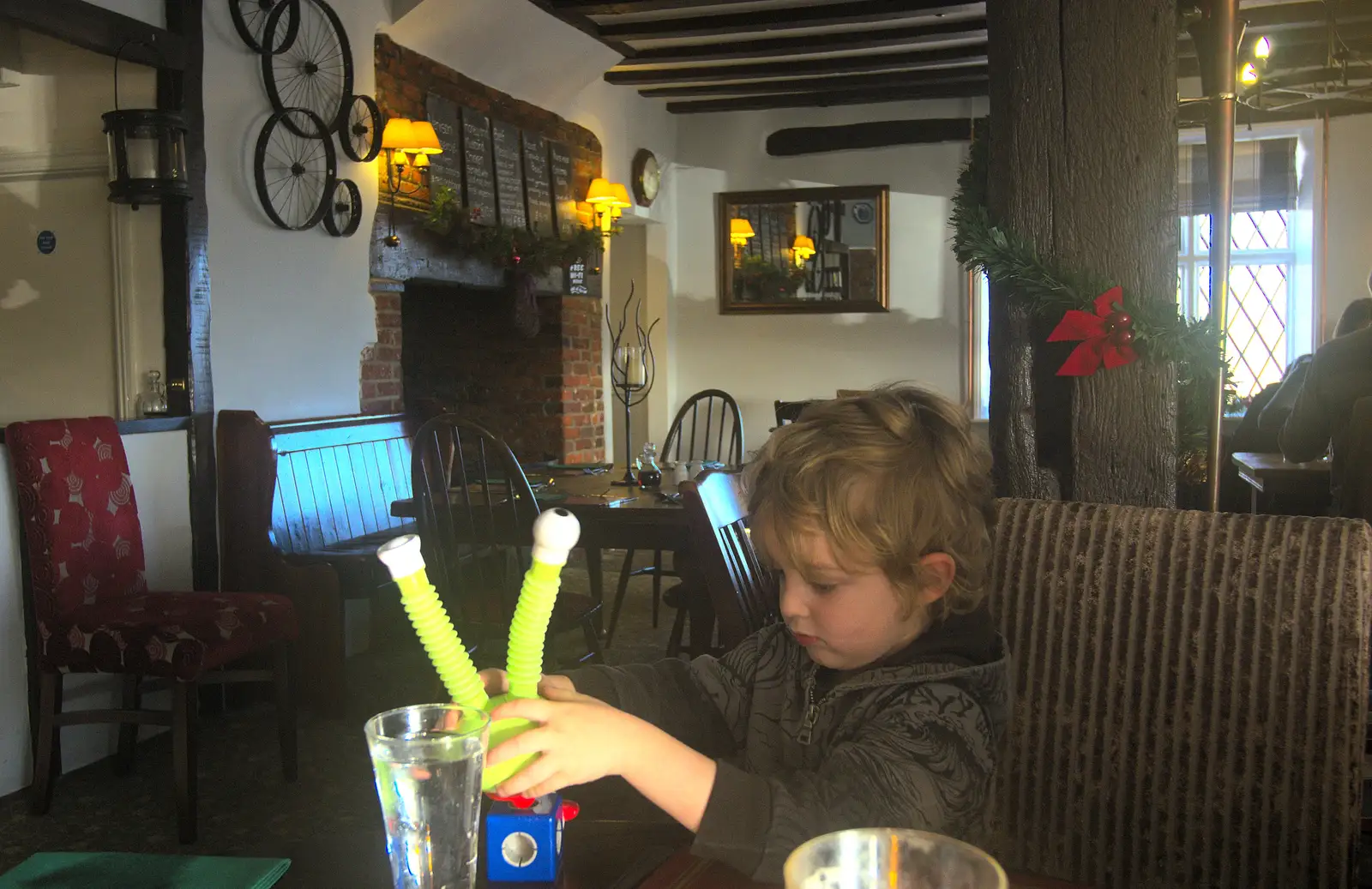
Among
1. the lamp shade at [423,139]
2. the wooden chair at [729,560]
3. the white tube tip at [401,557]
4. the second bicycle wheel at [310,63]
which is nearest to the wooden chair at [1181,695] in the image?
the wooden chair at [729,560]

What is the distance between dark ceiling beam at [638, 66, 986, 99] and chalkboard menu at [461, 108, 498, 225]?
6.32 ft

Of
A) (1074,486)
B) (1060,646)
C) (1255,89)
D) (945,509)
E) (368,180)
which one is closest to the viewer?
(945,509)

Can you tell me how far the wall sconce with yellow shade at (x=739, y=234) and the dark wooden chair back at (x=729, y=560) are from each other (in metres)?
5.71

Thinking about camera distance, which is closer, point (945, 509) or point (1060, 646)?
point (945, 509)

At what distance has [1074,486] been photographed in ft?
5.79

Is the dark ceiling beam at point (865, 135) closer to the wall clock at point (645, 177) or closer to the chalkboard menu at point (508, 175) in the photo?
the wall clock at point (645, 177)

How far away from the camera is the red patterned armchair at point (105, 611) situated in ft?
8.44

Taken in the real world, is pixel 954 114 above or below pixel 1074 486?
above

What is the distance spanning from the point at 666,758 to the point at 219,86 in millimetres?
3355

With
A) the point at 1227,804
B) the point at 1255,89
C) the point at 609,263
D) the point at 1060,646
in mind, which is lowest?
the point at 1227,804

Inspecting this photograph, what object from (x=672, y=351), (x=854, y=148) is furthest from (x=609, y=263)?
(x=854, y=148)

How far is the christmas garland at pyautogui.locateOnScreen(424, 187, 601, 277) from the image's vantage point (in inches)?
180

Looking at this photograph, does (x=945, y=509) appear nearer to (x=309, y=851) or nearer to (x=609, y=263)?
(x=309, y=851)

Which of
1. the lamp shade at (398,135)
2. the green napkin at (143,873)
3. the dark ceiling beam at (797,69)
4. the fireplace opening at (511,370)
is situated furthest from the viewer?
the dark ceiling beam at (797,69)
